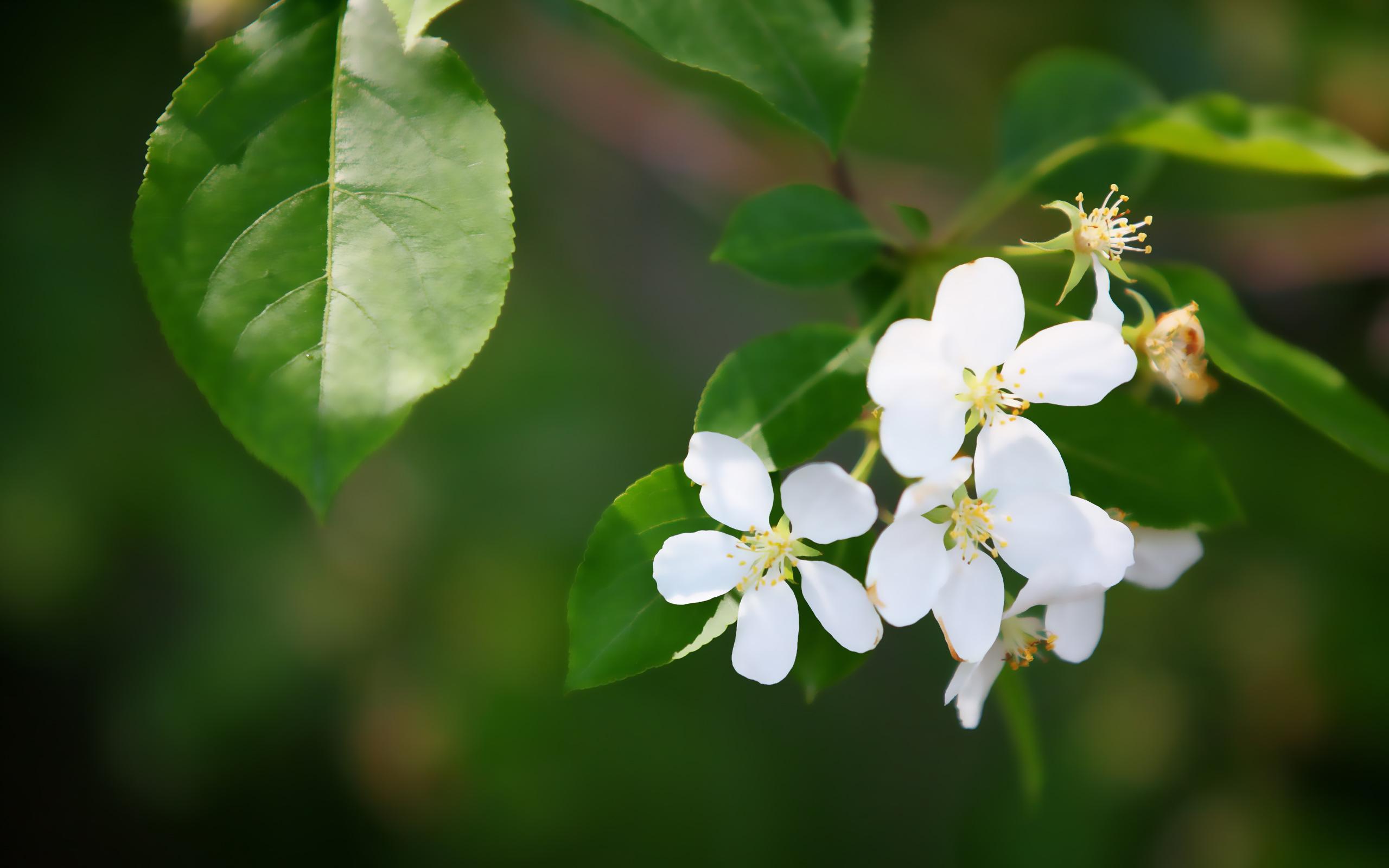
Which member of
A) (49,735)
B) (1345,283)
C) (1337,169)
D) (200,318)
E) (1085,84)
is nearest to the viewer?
(200,318)

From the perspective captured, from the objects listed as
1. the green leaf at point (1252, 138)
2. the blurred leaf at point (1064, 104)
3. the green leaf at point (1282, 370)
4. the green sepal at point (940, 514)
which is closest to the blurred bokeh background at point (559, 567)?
the blurred leaf at point (1064, 104)

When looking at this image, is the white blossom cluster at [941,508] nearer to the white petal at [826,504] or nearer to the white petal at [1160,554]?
the white petal at [826,504]

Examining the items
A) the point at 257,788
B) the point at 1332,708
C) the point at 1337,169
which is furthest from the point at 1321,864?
the point at 257,788

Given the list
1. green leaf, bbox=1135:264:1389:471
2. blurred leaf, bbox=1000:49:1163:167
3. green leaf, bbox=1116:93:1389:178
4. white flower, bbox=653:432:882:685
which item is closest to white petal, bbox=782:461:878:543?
white flower, bbox=653:432:882:685

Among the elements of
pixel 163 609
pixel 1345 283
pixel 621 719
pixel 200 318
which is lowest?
pixel 621 719

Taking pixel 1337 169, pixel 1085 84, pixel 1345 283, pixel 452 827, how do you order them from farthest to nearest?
pixel 452 827
pixel 1345 283
pixel 1085 84
pixel 1337 169

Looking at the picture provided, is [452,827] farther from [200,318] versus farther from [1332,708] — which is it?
[1332,708]
